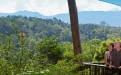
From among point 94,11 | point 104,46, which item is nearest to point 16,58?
point 104,46

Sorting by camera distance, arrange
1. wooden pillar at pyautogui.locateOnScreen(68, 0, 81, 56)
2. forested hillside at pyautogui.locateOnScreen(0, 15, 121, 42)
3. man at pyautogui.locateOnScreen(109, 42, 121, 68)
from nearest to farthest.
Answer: man at pyautogui.locateOnScreen(109, 42, 121, 68) → wooden pillar at pyautogui.locateOnScreen(68, 0, 81, 56) → forested hillside at pyautogui.locateOnScreen(0, 15, 121, 42)

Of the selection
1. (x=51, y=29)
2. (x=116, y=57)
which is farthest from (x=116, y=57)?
(x=51, y=29)

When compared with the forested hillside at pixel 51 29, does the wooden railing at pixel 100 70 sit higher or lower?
lower

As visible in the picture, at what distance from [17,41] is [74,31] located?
8.63 ft

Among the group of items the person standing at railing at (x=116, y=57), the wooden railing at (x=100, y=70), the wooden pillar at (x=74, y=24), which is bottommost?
the wooden railing at (x=100, y=70)

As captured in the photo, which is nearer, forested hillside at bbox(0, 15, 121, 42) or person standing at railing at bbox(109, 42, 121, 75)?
person standing at railing at bbox(109, 42, 121, 75)

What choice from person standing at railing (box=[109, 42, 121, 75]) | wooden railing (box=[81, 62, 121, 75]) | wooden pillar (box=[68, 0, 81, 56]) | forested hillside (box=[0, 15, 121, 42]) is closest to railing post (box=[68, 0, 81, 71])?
wooden pillar (box=[68, 0, 81, 56])

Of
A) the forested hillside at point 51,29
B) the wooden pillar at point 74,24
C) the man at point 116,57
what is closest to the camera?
the man at point 116,57

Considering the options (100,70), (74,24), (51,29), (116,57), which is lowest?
(100,70)

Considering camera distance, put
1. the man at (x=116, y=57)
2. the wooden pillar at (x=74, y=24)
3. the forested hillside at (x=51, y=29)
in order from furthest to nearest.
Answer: the forested hillside at (x=51, y=29)
the wooden pillar at (x=74, y=24)
the man at (x=116, y=57)

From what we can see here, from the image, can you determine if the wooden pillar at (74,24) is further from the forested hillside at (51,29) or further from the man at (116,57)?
the forested hillside at (51,29)

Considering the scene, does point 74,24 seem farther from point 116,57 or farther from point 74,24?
point 116,57

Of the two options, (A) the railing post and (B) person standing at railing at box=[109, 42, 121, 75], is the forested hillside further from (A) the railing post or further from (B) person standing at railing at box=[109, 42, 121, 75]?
(B) person standing at railing at box=[109, 42, 121, 75]

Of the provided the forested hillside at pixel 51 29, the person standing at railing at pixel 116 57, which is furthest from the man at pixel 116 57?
the forested hillside at pixel 51 29
